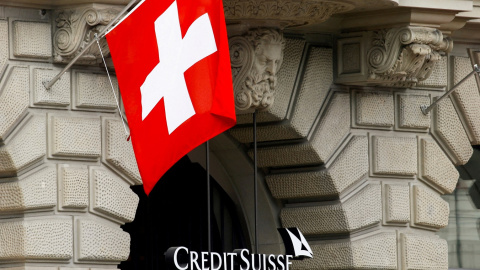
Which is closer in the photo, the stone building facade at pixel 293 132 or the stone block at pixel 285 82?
the stone building facade at pixel 293 132

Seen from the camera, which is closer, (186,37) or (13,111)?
(186,37)

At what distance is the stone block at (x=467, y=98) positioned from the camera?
1603cm

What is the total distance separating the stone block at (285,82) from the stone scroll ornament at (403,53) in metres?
0.72

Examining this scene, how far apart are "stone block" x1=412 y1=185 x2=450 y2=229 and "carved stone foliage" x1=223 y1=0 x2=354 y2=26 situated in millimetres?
2309

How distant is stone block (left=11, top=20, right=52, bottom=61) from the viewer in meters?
12.9

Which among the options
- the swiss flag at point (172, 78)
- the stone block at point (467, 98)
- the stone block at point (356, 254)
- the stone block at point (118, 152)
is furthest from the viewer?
the stone block at point (467, 98)

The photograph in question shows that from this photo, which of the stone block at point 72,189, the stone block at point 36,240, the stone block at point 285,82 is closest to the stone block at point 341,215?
the stone block at point 285,82

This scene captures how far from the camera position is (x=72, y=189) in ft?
42.5

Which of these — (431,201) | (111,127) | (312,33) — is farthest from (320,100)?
(111,127)

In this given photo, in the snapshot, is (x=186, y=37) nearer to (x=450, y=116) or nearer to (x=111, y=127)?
(x=111, y=127)

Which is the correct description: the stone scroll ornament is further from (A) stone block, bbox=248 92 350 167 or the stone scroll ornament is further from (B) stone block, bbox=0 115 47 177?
(B) stone block, bbox=0 115 47 177

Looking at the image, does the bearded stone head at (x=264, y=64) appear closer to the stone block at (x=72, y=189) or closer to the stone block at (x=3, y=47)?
the stone block at (x=72, y=189)

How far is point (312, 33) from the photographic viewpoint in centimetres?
1512

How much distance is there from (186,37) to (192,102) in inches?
22.7
